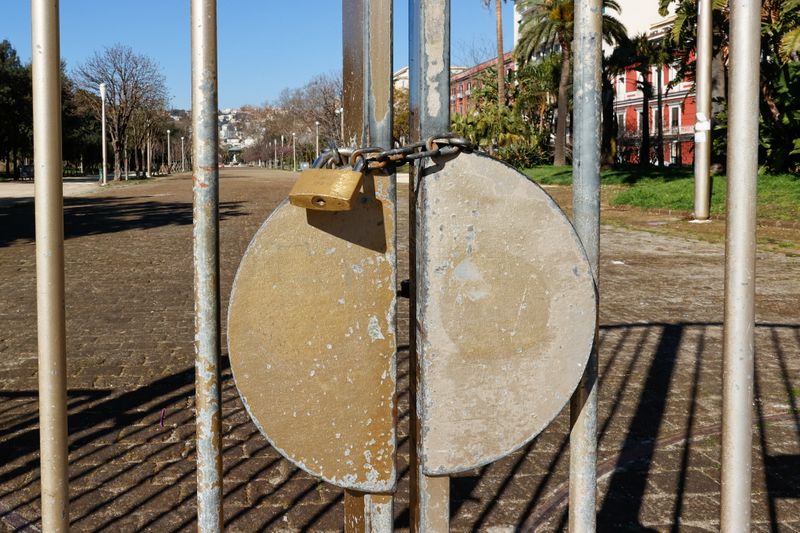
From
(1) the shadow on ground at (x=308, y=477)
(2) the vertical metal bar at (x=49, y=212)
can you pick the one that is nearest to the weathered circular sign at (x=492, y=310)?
(2) the vertical metal bar at (x=49, y=212)

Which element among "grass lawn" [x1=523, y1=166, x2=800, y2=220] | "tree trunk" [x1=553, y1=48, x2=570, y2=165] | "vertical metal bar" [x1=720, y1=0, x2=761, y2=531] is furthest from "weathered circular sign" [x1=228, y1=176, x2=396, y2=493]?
"tree trunk" [x1=553, y1=48, x2=570, y2=165]

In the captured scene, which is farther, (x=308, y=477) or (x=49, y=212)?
(x=308, y=477)

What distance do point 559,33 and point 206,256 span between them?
4989cm

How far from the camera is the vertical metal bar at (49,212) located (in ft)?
4.59

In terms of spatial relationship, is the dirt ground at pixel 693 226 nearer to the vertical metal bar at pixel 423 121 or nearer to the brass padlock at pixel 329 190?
the vertical metal bar at pixel 423 121

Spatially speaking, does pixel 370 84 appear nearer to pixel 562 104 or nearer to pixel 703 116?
pixel 703 116

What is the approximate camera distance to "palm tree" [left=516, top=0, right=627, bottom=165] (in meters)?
46.5

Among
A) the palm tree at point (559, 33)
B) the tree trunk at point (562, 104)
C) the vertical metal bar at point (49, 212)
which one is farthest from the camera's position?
the tree trunk at point (562, 104)

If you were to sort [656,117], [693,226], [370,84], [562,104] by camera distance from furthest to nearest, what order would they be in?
[656,117] → [562,104] → [693,226] → [370,84]

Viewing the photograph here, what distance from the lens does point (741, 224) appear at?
1.58m

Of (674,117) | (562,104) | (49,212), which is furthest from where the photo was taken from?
(674,117)

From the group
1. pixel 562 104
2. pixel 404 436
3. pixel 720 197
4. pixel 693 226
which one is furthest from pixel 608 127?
pixel 404 436

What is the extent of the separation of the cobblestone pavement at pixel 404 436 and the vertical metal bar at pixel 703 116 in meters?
9.58

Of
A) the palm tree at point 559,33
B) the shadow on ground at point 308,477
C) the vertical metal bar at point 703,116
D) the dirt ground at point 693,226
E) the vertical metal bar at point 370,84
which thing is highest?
the palm tree at point 559,33
